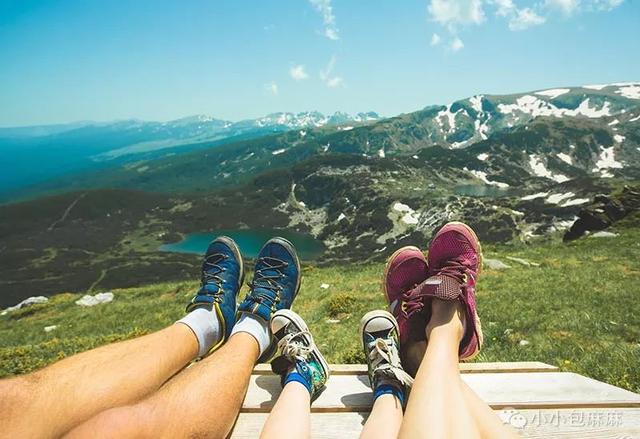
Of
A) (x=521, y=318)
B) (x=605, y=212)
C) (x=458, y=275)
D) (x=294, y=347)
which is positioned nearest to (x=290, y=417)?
(x=294, y=347)

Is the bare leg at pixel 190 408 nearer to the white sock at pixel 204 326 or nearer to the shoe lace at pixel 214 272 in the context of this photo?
the white sock at pixel 204 326

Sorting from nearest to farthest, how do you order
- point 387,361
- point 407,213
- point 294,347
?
point 387,361, point 294,347, point 407,213

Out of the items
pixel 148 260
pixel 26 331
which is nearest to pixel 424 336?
pixel 26 331

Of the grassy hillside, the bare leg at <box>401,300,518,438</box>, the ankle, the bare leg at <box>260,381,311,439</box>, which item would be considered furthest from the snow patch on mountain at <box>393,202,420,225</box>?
the bare leg at <box>260,381,311,439</box>

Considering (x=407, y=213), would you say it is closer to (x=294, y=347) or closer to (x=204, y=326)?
(x=204, y=326)

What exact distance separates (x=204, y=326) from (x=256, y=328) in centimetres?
61

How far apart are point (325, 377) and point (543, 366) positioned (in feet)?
8.48

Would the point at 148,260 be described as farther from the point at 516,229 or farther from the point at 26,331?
the point at 26,331

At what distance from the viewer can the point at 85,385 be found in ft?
11.3

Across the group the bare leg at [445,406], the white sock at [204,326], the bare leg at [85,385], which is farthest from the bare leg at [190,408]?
the bare leg at [445,406]

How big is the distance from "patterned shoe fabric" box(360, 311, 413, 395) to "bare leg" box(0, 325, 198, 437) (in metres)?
1.90

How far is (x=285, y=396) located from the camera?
341 centimetres

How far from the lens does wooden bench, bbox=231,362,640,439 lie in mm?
3441

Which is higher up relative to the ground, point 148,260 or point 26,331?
point 26,331
